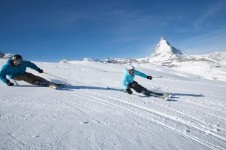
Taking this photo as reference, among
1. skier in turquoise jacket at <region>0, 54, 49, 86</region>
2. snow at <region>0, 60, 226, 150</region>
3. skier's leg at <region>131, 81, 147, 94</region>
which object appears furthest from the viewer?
skier in turquoise jacket at <region>0, 54, 49, 86</region>

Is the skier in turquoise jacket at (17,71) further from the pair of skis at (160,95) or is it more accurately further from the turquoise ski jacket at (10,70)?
the pair of skis at (160,95)

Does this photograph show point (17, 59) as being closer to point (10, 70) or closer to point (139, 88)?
point (10, 70)

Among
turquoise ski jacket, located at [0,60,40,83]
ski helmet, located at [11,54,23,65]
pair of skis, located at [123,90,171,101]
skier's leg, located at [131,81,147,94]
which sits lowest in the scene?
pair of skis, located at [123,90,171,101]

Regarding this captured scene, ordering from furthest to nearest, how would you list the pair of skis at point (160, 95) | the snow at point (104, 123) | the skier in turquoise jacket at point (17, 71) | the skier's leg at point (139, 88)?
the skier in turquoise jacket at point (17, 71), the skier's leg at point (139, 88), the pair of skis at point (160, 95), the snow at point (104, 123)

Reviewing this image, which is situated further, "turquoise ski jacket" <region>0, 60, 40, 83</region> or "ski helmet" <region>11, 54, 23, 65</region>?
"ski helmet" <region>11, 54, 23, 65</region>

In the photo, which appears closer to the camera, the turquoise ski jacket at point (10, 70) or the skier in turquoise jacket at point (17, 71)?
the turquoise ski jacket at point (10, 70)

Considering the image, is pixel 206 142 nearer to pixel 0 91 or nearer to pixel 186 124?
pixel 186 124

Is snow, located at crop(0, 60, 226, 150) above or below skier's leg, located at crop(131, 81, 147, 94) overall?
below

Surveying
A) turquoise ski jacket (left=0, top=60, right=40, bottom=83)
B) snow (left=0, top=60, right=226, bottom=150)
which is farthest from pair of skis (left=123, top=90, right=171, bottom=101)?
turquoise ski jacket (left=0, top=60, right=40, bottom=83)

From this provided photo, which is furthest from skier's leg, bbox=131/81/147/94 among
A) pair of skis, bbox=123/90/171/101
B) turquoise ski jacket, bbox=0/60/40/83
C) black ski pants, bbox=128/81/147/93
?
turquoise ski jacket, bbox=0/60/40/83

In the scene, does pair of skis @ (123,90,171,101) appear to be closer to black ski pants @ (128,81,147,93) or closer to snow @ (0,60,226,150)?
black ski pants @ (128,81,147,93)

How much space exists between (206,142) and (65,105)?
4173mm

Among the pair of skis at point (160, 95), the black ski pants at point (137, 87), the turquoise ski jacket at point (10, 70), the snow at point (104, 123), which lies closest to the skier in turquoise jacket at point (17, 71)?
the turquoise ski jacket at point (10, 70)

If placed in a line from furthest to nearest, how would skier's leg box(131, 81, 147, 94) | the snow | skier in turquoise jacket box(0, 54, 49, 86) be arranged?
1. skier in turquoise jacket box(0, 54, 49, 86)
2. skier's leg box(131, 81, 147, 94)
3. the snow
